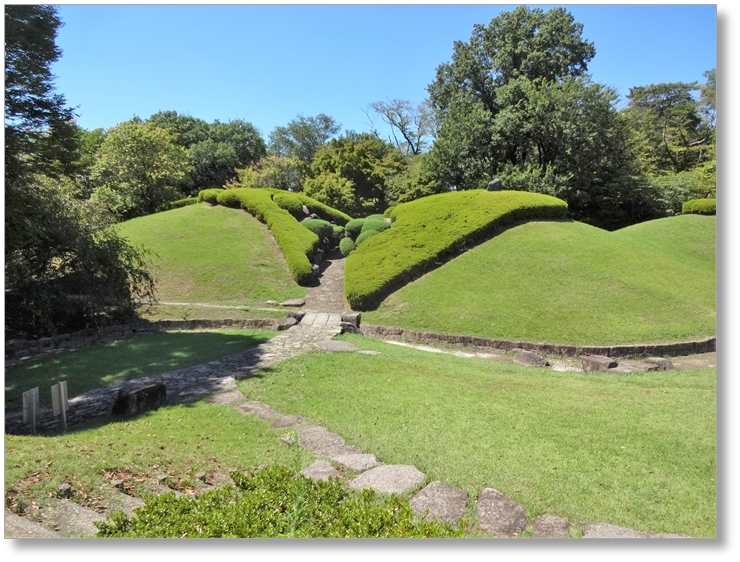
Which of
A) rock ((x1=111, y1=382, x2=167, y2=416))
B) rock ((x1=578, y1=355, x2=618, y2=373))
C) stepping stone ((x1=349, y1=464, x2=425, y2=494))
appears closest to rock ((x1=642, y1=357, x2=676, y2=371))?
rock ((x1=578, y1=355, x2=618, y2=373))

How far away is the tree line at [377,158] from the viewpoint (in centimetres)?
1012

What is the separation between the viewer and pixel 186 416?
671 centimetres

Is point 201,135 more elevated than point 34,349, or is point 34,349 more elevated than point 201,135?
point 201,135

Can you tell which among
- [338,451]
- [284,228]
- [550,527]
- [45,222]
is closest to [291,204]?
[284,228]

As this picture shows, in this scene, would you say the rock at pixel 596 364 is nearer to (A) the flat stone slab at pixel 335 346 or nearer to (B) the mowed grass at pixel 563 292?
(B) the mowed grass at pixel 563 292

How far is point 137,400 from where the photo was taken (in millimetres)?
6852

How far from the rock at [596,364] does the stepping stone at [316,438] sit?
7918 millimetres

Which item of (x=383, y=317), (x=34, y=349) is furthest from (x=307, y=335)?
(x=34, y=349)

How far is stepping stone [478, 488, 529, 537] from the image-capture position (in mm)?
3664

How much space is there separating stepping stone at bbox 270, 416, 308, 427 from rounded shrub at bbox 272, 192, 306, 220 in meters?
21.8

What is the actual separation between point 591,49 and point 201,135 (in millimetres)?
39302

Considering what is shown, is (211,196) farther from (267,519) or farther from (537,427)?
(267,519)

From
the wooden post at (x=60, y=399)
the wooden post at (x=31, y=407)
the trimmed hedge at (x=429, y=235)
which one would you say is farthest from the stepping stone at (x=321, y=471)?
the trimmed hedge at (x=429, y=235)

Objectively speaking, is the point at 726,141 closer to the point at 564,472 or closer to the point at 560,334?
the point at 564,472
